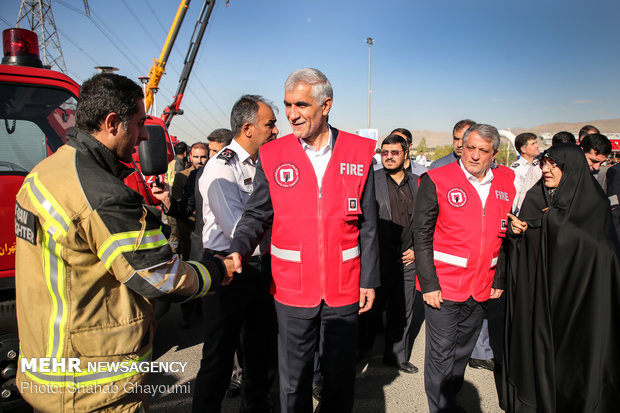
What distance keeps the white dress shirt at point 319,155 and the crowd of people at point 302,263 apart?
13 millimetres

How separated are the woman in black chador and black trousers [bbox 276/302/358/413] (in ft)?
4.63

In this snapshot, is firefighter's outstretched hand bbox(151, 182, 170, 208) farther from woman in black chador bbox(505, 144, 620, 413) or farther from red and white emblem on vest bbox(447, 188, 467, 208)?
woman in black chador bbox(505, 144, 620, 413)

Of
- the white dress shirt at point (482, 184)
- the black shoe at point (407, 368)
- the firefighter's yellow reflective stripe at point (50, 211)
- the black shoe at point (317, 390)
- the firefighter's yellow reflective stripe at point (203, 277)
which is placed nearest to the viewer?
the firefighter's yellow reflective stripe at point (50, 211)

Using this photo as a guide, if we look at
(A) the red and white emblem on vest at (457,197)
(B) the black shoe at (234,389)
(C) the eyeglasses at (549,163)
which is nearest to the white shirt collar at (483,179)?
(A) the red and white emblem on vest at (457,197)

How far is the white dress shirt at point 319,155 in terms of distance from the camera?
2324 mm

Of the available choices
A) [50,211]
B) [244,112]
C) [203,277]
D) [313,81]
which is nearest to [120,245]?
[50,211]

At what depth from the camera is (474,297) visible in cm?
275

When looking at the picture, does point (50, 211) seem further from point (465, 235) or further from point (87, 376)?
point (465, 235)

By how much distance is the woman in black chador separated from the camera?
249 centimetres

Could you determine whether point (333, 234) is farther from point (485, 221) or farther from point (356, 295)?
point (485, 221)

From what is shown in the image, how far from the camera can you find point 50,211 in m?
1.41

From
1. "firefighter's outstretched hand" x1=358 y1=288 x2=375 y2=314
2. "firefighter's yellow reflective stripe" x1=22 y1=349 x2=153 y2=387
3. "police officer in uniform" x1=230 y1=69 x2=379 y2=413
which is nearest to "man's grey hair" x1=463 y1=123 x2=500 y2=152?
"police officer in uniform" x1=230 y1=69 x2=379 y2=413

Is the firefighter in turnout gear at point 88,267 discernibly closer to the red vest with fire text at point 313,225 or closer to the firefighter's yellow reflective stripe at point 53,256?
the firefighter's yellow reflective stripe at point 53,256

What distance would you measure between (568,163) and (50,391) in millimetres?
3298
